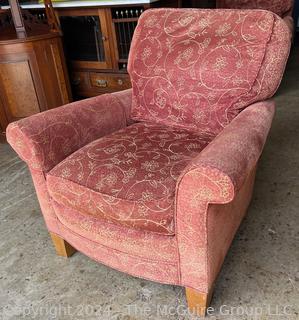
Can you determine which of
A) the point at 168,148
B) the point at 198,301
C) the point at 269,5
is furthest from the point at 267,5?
the point at 198,301

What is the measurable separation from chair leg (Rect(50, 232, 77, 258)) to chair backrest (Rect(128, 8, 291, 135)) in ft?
2.00

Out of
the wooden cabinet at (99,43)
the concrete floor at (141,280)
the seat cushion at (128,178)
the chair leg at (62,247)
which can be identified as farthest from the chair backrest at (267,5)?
the chair leg at (62,247)

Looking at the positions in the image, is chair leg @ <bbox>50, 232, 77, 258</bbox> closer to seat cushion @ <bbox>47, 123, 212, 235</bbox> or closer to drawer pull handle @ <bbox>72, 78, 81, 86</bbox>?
seat cushion @ <bbox>47, 123, 212, 235</bbox>

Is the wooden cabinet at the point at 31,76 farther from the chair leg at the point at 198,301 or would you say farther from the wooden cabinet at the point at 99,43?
the chair leg at the point at 198,301

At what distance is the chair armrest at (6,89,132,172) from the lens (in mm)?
1161

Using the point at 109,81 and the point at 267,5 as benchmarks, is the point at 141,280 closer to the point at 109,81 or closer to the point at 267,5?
the point at 109,81

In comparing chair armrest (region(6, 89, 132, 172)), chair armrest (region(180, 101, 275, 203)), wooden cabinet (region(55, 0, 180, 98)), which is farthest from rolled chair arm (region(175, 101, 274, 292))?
wooden cabinet (region(55, 0, 180, 98))

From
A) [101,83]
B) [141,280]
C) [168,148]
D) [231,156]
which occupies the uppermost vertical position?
[231,156]

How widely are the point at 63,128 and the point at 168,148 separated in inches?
15.7

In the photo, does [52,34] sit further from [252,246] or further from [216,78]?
[252,246]

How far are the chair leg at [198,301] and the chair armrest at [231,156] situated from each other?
397 mm

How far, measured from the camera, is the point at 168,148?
122cm

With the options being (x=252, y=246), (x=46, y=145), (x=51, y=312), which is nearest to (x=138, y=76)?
(x=46, y=145)

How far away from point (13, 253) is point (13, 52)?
130 cm
